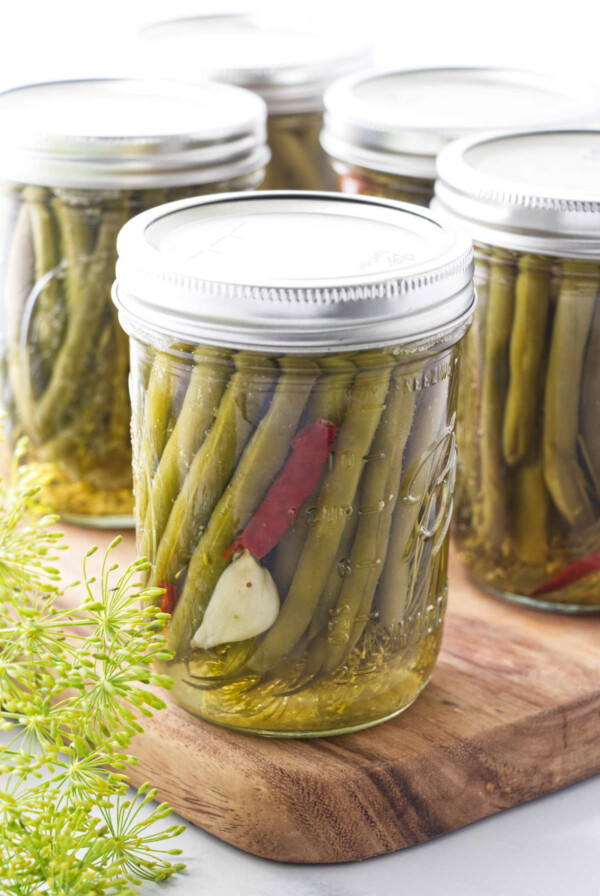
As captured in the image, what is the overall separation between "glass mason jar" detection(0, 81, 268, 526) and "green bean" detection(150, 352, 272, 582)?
208mm

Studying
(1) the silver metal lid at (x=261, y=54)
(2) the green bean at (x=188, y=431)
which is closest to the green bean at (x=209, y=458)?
(2) the green bean at (x=188, y=431)

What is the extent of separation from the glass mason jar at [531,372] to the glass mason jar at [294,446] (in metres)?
0.09

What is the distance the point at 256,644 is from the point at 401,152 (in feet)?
1.63

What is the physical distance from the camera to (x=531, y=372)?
94cm

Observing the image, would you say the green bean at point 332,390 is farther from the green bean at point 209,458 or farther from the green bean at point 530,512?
the green bean at point 530,512

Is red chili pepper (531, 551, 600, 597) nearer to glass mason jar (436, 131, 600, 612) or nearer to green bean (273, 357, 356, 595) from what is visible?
glass mason jar (436, 131, 600, 612)

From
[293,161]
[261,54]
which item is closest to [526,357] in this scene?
[293,161]

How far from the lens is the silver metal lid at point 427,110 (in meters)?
1.09

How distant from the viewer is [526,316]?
92 centimetres

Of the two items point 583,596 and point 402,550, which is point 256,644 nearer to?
point 402,550

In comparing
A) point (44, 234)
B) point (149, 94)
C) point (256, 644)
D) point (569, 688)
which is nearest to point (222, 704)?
point (256, 644)

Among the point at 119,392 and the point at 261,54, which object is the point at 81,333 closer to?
the point at 119,392

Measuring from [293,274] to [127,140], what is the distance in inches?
12.0

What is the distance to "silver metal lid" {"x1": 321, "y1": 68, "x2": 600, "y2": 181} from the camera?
3.58 ft
